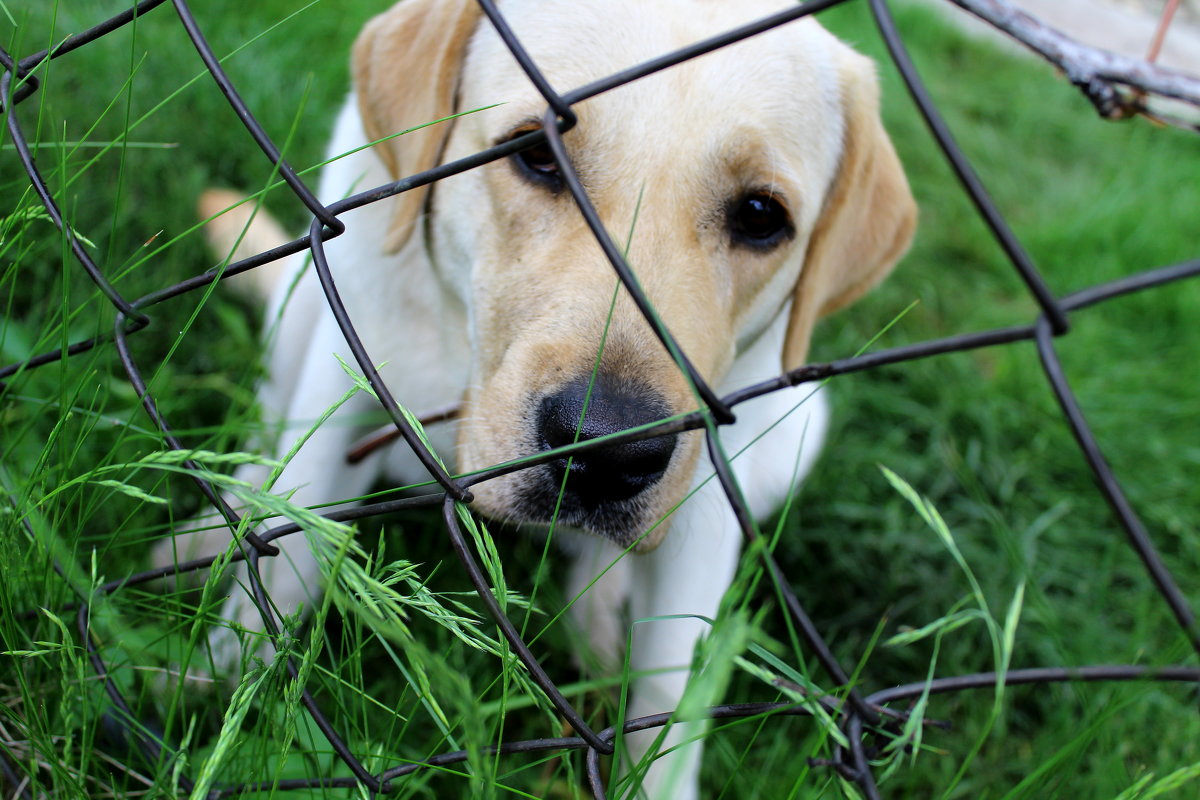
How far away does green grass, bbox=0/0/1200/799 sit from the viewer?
118 cm

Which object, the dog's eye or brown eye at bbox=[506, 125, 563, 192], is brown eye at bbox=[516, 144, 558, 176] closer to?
brown eye at bbox=[506, 125, 563, 192]

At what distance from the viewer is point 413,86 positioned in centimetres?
207

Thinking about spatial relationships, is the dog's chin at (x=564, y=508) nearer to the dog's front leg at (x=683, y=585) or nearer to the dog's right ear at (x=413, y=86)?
the dog's front leg at (x=683, y=585)

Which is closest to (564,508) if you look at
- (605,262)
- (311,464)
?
(605,262)

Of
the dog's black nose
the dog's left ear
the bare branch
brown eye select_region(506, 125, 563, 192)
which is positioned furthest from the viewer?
the dog's left ear

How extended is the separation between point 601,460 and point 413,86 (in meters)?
A: 1.10

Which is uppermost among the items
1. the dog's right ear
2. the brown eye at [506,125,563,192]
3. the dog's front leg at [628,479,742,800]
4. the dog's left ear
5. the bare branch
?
the bare branch

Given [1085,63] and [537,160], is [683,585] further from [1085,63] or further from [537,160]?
[1085,63]

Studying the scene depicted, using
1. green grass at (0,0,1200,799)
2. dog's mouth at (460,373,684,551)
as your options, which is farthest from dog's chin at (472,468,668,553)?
green grass at (0,0,1200,799)

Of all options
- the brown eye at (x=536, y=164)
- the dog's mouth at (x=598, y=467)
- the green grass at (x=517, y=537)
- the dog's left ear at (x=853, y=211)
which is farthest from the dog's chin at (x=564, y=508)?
the dog's left ear at (x=853, y=211)

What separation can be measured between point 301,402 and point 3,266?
2.42 feet

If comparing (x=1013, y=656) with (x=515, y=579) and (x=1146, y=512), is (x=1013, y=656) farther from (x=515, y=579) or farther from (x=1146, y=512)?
(x=515, y=579)

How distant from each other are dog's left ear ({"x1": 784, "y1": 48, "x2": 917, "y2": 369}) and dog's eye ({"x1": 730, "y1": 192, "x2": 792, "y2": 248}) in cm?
23

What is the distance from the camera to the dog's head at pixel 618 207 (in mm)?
1536
